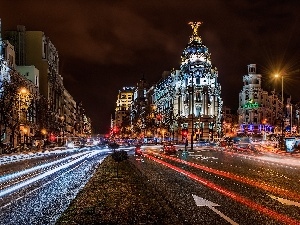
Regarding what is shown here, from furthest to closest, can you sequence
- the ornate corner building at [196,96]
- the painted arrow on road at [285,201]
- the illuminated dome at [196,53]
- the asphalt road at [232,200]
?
the illuminated dome at [196,53], the ornate corner building at [196,96], the painted arrow on road at [285,201], the asphalt road at [232,200]

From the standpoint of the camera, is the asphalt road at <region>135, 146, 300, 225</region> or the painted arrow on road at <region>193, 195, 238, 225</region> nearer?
the painted arrow on road at <region>193, 195, 238, 225</region>

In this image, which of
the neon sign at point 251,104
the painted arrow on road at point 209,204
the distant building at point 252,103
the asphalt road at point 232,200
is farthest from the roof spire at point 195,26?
the painted arrow on road at point 209,204

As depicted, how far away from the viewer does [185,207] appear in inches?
547

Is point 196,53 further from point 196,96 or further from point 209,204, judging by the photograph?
point 209,204

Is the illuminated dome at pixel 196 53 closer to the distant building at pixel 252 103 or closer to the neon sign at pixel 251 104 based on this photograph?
the neon sign at pixel 251 104

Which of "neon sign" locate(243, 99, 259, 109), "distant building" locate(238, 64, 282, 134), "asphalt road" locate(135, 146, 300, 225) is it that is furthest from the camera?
"distant building" locate(238, 64, 282, 134)

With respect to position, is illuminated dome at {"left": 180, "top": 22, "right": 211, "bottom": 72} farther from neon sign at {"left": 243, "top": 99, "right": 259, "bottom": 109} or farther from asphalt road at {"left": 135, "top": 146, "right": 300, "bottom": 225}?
asphalt road at {"left": 135, "top": 146, "right": 300, "bottom": 225}

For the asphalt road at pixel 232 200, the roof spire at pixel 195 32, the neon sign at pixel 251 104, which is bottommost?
the asphalt road at pixel 232 200

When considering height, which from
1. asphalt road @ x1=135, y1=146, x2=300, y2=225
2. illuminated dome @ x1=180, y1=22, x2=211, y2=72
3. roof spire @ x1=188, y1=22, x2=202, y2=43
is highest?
roof spire @ x1=188, y1=22, x2=202, y2=43

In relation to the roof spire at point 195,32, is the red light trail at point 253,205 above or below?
below

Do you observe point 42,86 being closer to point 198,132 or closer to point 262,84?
point 198,132

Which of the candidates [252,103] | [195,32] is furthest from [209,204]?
[252,103]

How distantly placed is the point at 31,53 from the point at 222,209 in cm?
10936

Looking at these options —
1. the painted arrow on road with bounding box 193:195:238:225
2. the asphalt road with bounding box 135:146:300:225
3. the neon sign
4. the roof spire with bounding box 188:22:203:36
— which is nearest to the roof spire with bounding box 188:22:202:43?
the roof spire with bounding box 188:22:203:36
